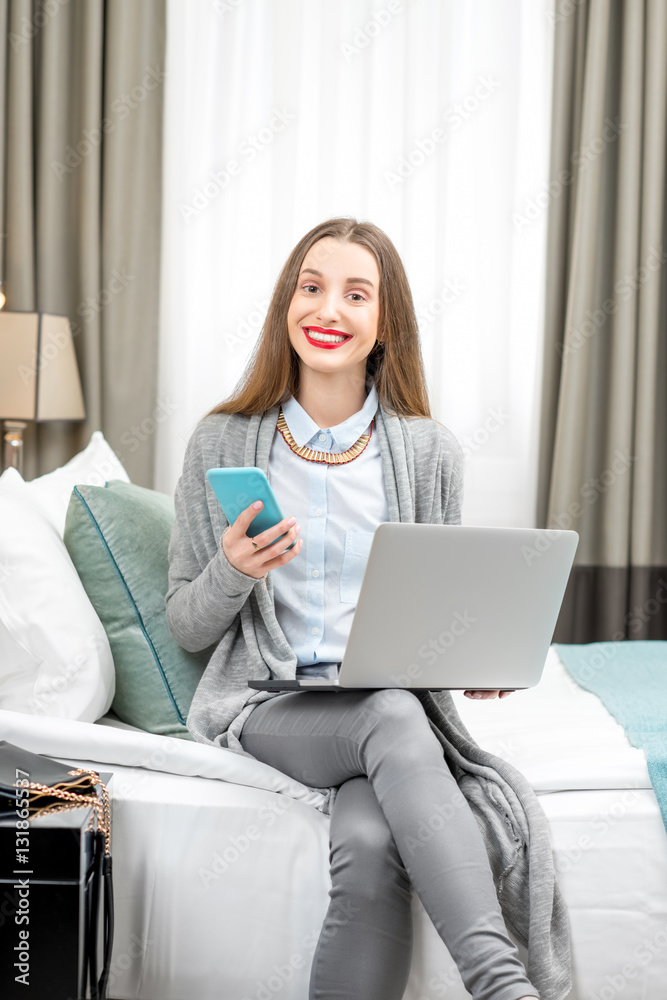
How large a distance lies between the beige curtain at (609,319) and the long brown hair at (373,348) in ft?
4.59

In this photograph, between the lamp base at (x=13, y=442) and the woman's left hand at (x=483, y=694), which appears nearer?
the woman's left hand at (x=483, y=694)

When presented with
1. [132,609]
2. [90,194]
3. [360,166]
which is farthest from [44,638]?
[360,166]

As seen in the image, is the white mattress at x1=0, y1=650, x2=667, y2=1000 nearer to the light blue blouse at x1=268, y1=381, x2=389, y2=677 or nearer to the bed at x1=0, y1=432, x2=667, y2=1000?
the bed at x1=0, y1=432, x2=667, y2=1000

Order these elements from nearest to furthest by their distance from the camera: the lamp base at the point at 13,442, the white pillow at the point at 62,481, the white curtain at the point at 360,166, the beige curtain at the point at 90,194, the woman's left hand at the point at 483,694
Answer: the woman's left hand at the point at 483,694 → the white pillow at the point at 62,481 → the lamp base at the point at 13,442 → the beige curtain at the point at 90,194 → the white curtain at the point at 360,166

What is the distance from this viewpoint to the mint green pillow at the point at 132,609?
1413mm

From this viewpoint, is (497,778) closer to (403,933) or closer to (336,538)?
(403,933)

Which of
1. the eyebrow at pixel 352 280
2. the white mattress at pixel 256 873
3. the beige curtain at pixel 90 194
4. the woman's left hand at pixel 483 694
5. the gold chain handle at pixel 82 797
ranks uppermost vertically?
the beige curtain at pixel 90 194

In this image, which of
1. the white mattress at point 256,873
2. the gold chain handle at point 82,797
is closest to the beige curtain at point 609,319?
the white mattress at point 256,873

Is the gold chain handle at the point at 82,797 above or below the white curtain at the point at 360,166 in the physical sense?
below

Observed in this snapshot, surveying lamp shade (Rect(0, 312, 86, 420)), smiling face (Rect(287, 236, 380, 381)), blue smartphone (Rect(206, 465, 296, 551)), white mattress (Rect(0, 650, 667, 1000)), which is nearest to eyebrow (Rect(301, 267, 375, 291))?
smiling face (Rect(287, 236, 380, 381))

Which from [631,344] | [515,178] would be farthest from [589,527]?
[515,178]

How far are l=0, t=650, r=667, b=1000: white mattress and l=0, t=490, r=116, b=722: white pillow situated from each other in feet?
0.26

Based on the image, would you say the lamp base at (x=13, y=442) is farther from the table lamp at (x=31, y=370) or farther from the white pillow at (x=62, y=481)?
the white pillow at (x=62, y=481)

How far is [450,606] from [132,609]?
55 centimetres
